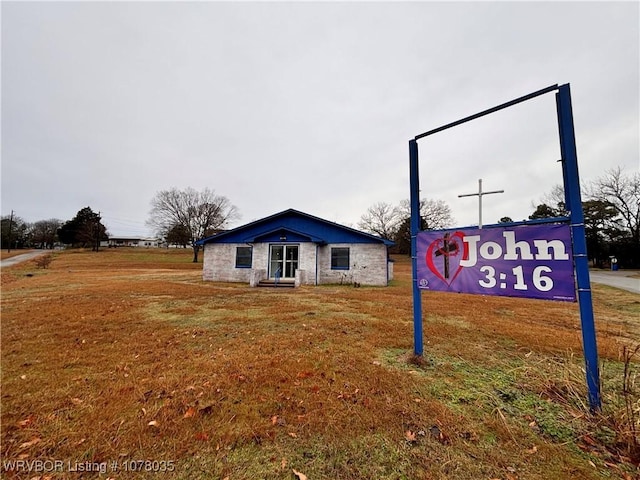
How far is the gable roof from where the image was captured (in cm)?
1480

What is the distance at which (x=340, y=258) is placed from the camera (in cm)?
1538

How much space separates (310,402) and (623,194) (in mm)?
50355

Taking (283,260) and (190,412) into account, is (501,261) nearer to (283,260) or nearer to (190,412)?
(190,412)

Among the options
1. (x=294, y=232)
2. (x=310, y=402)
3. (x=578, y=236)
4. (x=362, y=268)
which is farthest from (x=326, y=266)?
(x=578, y=236)

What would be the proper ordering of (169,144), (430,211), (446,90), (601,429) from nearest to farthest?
(601,429) → (446,90) → (169,144) → (430,211)

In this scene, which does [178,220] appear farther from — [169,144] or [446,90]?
[446,90]

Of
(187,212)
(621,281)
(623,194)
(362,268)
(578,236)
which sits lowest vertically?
(621,281)

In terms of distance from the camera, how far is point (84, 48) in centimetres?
963

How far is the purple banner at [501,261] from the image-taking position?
2.77 metres

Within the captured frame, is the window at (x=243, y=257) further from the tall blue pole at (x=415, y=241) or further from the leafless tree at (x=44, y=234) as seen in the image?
the leafless tree at (x=44, y=234)

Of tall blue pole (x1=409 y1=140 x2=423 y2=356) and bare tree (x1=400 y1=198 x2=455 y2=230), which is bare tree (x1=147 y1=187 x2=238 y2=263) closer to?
bare tree (x1=400 y1=198 x2=455 y2=230)

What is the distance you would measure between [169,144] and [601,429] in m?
23.3

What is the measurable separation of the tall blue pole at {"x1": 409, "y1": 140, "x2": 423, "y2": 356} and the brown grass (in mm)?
393

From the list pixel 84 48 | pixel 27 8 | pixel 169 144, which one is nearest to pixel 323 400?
pixel 27 8
